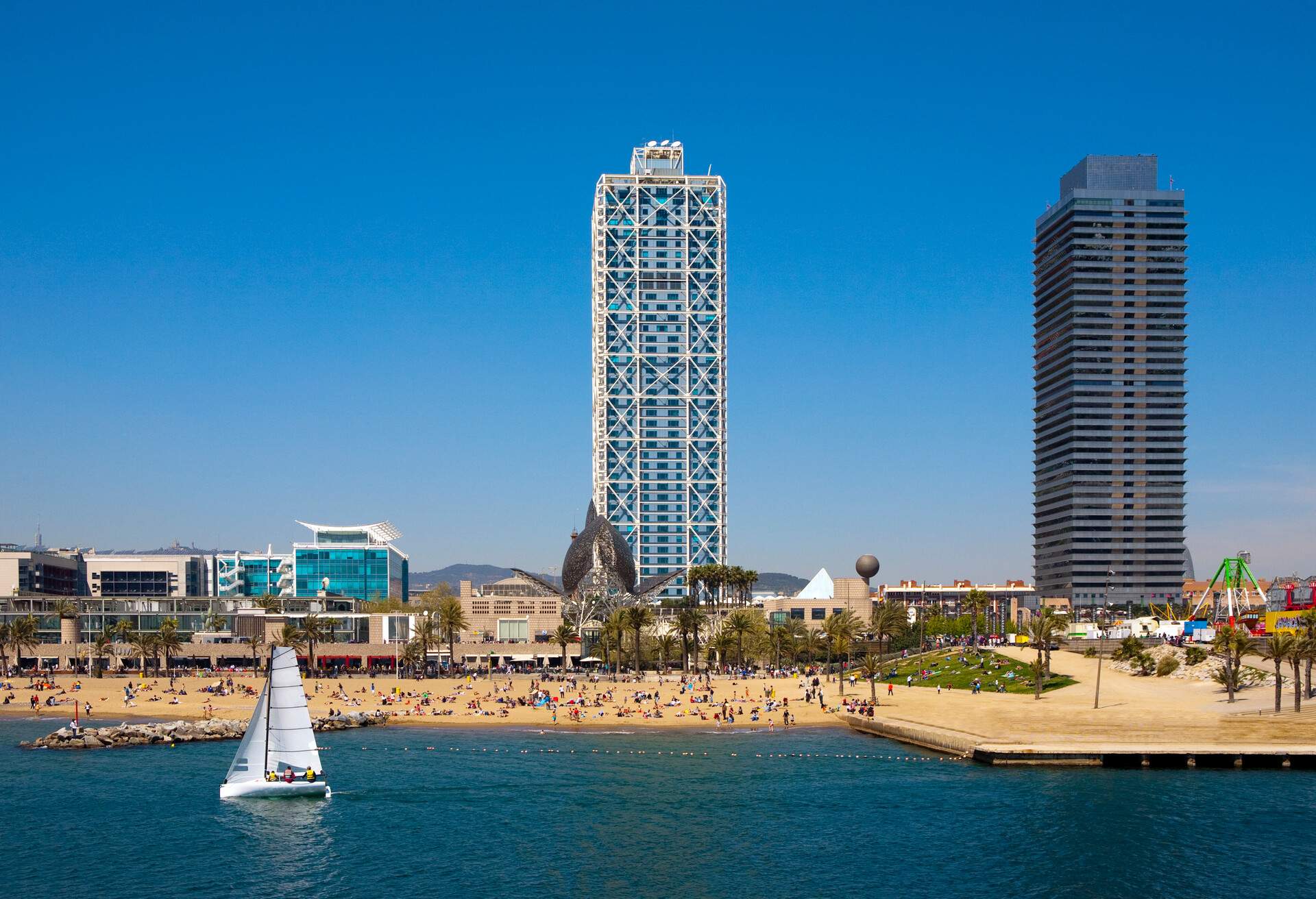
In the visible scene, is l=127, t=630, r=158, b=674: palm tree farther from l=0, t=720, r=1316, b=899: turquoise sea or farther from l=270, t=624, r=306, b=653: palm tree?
Result: l=0, t=720, r=1316, b=899: turquoise sea

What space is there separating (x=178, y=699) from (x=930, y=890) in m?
91.1

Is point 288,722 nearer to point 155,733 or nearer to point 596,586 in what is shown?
point 155,733

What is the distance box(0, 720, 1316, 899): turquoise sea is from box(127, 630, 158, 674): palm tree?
207 feet

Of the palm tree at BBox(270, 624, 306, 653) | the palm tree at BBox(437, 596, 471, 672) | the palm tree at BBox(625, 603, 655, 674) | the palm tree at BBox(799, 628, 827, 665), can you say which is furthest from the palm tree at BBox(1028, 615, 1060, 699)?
the palm tree at BBox(437, 596, 471, 672)

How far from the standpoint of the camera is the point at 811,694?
406 feet

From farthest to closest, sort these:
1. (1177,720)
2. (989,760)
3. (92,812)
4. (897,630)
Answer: (897,630), (1177,720), (989,760), (92,812)

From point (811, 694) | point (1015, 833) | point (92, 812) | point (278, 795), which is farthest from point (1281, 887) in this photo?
point (811, 694)

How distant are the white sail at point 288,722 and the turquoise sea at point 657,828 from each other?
8.53ft

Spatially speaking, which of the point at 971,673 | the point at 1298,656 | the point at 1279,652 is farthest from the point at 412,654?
the point at 1298,656

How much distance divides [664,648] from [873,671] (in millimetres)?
44141

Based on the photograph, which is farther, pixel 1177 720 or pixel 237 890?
pixel 1177 720

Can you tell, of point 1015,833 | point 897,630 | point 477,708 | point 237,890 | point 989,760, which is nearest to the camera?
point 237,890

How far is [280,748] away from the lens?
75.2 m

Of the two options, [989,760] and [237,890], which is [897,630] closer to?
[989,760]
